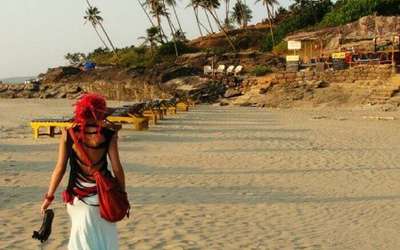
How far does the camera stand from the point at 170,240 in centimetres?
632

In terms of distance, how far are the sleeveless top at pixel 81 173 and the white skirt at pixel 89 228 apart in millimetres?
43

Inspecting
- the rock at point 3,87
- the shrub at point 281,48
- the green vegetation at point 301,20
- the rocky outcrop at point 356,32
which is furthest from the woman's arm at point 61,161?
the rock at point 3,87

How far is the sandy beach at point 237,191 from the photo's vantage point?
656 centimetres

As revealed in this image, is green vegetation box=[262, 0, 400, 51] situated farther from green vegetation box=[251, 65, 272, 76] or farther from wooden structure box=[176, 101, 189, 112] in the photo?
wooden structure box=[176, 101, 189, 112]

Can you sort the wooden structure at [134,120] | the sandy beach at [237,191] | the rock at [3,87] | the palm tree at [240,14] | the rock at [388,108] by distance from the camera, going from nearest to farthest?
the sandy beach at [237,191]
the wooden structure at [134,120]
the rock at [388,108]
the rock at [3,87]
the palm tree at [240,14]

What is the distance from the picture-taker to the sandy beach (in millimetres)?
6562

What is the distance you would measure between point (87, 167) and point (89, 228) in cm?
43

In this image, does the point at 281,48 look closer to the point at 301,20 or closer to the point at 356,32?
the point at 356,32

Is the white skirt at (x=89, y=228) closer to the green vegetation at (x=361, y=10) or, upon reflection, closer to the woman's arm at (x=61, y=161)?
the woman's arm at (x=61, y=161)

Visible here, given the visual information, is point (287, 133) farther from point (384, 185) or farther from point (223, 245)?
point (223, 245)

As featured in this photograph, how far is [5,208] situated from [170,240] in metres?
2.56

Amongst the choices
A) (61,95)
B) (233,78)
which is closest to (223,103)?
(233,78)

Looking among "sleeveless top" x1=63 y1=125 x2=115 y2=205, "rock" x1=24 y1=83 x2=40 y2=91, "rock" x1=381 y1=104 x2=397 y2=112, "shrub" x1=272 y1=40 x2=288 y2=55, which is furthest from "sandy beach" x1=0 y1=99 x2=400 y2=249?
"rock" x1=24 y1=83 x2=40 y2=91

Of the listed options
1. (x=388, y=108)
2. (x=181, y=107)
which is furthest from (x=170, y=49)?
(x=388, y=108)
